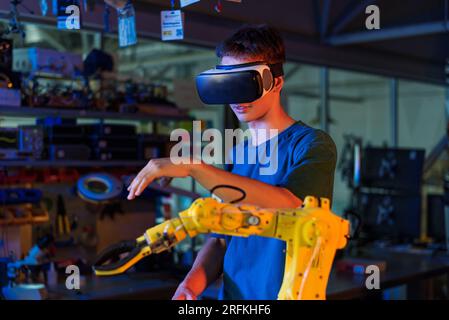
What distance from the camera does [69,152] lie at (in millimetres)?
3676

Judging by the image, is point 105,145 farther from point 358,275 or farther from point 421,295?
point 421,295

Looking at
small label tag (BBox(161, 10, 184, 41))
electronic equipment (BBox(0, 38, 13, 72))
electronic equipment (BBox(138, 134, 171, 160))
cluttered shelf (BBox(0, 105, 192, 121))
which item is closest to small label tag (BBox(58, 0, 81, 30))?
small label tag (BBox(161, 10, 184, 41))

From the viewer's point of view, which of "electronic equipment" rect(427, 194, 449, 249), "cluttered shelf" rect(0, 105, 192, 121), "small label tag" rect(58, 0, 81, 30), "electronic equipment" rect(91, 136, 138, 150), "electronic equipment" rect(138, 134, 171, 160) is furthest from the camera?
"electronic equipment" rect(427, 194, 449, 249)

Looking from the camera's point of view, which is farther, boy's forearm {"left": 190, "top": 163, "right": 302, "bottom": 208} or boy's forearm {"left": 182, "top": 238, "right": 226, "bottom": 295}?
boy's forearm {"left": 182, "top": 238, "right": 226, "bottom": 295}

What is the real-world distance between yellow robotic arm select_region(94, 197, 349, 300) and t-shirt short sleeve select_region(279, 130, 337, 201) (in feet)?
0.79

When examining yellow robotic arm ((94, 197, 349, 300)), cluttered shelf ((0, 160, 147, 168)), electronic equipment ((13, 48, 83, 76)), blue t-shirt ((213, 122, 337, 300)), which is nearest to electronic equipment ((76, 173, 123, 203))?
cluttered shelf ((0, 160, 147, 168))

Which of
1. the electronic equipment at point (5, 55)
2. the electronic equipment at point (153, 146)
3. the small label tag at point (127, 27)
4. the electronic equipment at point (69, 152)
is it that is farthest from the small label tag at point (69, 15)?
the electronic equipment at point (153, 146)

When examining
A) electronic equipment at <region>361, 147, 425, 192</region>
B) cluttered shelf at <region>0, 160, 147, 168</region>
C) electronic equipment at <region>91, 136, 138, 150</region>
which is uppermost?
electronic equipment at <region>91, 136, 138, 150</region>

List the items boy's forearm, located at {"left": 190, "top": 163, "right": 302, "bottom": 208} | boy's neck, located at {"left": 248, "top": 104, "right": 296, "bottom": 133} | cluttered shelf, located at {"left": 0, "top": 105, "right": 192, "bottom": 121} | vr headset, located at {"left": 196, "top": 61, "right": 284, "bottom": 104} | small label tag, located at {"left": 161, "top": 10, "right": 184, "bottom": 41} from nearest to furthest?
boy's forearm, located at {"left": 190, "top": 163, "right": 302, "bottom": 208}, vr headset, located at {"left": 196, "top": 61, "right": 284, "bottom": 104}, boy's neck, located at {"left": 248, "top": 104, "right": 296, "bottom": 133}, small label tag, located at {"left": 161, "top": 10, "right": 184, "bottom": 41}, cluttered shelf, located at {"left": 0, "top": 105, "right": 192, "bottom": 121}

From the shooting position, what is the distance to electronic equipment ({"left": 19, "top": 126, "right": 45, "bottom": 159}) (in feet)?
11.3

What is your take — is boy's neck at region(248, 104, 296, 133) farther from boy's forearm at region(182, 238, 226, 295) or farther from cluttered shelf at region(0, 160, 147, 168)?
cluttered shelf at region(0, 160, 147, 168)

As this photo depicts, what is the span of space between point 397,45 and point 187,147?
9.71 ft

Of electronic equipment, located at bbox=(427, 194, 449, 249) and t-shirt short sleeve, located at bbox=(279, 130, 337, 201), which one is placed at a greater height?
t-shirt short sleeve, located at bbox=(279, 130, 337, 201)

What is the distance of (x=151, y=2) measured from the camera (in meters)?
3.51
